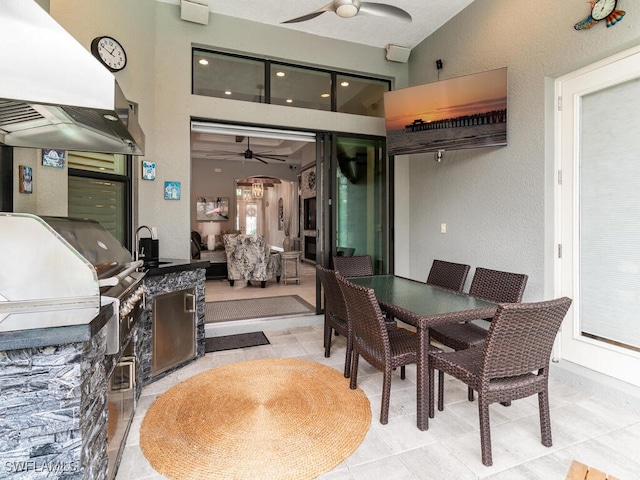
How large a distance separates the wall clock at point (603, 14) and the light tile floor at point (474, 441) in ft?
9.12

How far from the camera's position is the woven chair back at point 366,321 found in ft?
6.99

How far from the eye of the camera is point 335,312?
3051mm

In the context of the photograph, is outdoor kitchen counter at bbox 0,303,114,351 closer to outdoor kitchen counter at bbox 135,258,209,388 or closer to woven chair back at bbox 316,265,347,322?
outdoor kitchen counter at bbox 135,258,209,388

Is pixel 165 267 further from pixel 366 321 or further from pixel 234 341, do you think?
pixel 366 321

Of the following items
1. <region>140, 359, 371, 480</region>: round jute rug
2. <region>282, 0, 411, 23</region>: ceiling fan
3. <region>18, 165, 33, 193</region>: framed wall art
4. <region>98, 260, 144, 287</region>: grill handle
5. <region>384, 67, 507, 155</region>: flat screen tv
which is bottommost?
<region>140, 359, 371, 480</region>: round jute rug

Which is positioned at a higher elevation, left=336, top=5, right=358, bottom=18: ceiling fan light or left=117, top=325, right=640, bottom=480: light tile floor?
left=336, top=5, right=358, bottom=18: ceiling fan light

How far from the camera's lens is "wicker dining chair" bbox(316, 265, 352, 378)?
286 cm

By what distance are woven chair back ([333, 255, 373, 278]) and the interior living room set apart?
1.80 feet

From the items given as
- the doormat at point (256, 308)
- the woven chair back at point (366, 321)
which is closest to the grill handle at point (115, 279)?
the woven chair back at point (366, 321)

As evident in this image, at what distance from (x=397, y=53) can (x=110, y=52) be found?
3.41 metres

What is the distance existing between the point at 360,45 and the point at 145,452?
15.9ft

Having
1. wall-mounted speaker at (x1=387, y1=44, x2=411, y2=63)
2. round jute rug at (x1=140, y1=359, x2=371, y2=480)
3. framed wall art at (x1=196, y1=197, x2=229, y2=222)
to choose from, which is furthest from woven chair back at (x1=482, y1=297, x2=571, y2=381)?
framed wall art at (x1=196, y1=197, x2=229, y2=222)

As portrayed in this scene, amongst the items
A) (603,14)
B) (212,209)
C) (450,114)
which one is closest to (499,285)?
(450,114)

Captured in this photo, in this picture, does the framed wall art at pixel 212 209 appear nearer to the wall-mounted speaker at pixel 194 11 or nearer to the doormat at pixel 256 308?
the doormat at pixel 256 308
